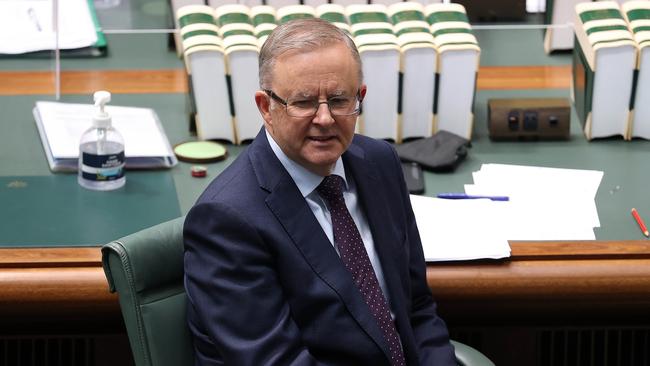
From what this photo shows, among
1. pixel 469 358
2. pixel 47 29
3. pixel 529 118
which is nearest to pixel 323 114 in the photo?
pixel 469 358

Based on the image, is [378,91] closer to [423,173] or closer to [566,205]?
[423,173]

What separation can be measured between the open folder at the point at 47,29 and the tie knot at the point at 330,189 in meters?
1.18

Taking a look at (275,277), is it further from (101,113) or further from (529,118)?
(529,118)

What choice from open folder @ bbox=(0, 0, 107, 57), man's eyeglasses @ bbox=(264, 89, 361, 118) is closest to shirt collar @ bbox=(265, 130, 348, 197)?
man's eyeglasses @ bbox=(264, 89, 361, 118)

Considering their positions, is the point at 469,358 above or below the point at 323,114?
below

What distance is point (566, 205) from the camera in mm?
2396

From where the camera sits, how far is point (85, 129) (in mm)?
2531

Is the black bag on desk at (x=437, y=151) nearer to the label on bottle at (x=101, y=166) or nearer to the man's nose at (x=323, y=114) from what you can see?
the label on bottle at (x=101, y=166)

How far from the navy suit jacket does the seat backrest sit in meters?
0.03

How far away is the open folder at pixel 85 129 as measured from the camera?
2.47 meters

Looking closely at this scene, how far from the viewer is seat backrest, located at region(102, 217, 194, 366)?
1.81m

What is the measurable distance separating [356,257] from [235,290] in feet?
0.75

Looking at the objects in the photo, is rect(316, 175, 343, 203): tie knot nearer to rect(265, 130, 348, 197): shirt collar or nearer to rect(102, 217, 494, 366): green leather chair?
rect(265, 130, 348, 197): shirt collar

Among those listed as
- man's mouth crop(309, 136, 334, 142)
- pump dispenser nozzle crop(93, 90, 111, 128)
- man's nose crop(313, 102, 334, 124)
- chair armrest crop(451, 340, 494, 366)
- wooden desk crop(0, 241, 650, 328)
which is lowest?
chair armrest crop(451, 340, 494, 366)
